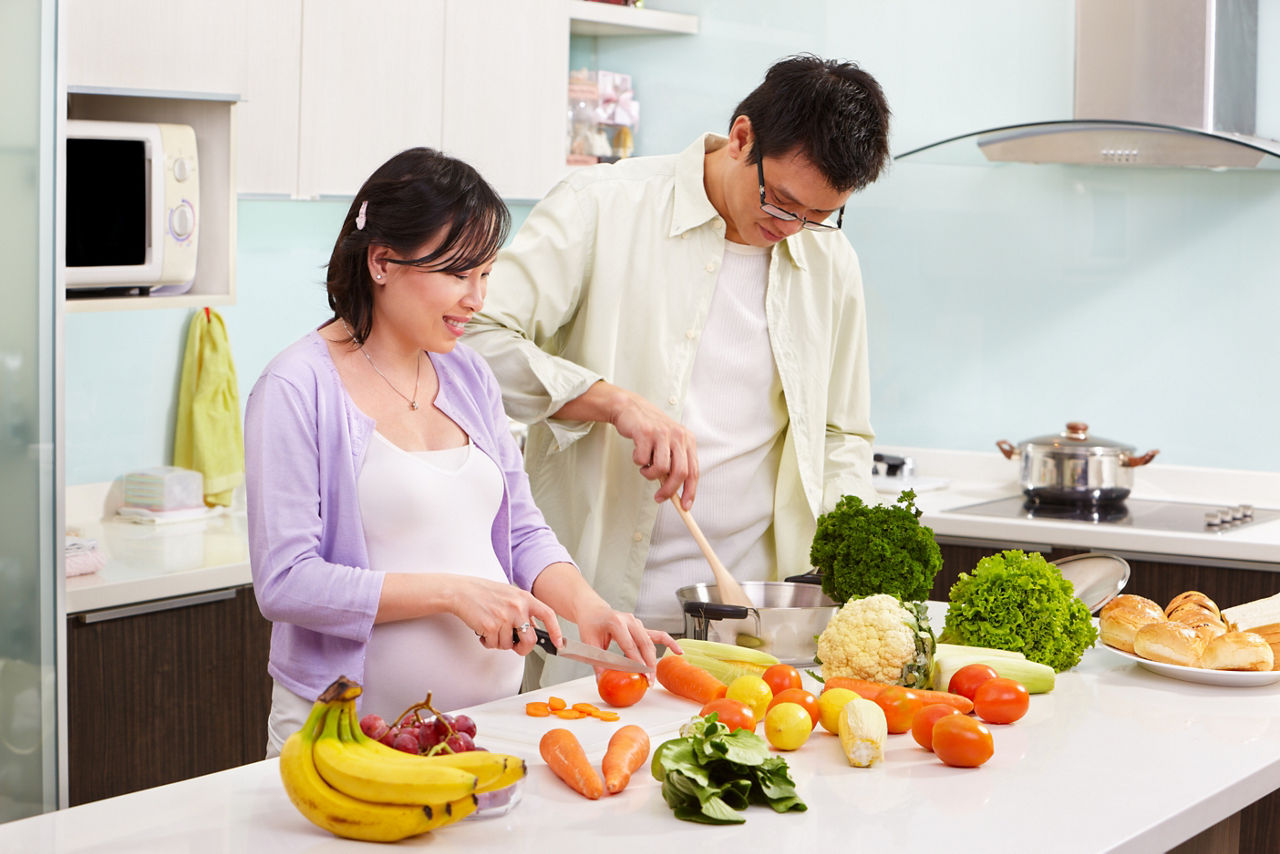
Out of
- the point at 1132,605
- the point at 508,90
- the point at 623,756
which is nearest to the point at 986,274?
the point at 508,90

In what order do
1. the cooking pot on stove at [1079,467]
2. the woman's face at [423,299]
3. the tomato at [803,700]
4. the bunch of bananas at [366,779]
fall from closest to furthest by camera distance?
the bunch of bananas at [366,779] < the tomato at [803,700] < the woman's face at [423,299] < the cooking pot on stove at [1079,467]

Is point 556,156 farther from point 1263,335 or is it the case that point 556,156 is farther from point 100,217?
point 1263,335

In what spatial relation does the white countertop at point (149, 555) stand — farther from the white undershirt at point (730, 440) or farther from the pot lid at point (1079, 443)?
the pot lid at point (1079, 443)

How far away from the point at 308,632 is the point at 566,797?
0.43m

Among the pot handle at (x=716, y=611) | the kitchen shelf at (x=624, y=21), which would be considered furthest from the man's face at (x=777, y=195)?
the kitchen shelf at (x=624, y=21)

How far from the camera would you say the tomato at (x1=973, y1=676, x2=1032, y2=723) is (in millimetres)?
1583

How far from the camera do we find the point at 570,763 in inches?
53.3

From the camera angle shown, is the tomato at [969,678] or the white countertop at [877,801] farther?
the tomato at [969,678]

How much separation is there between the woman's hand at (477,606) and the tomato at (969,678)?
0.47 metres

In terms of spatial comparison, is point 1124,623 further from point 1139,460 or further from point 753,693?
point 1139,460

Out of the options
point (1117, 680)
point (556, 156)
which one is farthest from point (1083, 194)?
point (1117, 680)

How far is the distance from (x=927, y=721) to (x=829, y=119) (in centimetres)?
82

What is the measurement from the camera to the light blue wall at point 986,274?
3451 mm

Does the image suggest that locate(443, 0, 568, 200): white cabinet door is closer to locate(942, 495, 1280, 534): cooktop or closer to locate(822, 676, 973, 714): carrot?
locate(942, 495, 1280, 534): cooktop
